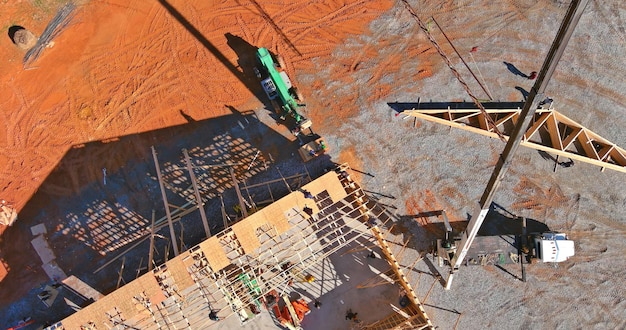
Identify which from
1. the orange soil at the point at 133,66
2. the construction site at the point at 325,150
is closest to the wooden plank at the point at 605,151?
the construction site at the point at 325,150

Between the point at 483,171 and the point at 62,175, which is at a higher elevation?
the point at 62,175

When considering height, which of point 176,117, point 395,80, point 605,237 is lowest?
point 605,237

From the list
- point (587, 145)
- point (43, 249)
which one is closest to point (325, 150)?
point (587, 145)

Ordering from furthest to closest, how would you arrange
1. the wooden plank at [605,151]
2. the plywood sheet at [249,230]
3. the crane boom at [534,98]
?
the wooden plank at [605,151] → the plywood sheet at [249,230] → the crane boom at [534,98]

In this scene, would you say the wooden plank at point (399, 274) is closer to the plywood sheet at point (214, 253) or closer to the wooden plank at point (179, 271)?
the plywood sheet at point (214, 253)

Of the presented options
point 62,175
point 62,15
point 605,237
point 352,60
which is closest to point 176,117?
point 62,175

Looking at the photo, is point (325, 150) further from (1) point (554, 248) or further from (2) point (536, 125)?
(1) point (554, 248)

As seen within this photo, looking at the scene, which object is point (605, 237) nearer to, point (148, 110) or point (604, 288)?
point (604, 288)
